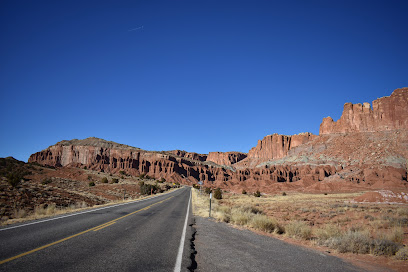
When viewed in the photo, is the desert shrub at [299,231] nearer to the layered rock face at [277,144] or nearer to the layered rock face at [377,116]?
the layered rock face at [377,116]

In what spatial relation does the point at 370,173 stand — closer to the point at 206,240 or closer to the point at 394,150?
the point at 394,150

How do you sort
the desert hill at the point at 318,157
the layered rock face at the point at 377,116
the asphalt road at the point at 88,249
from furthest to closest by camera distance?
the layered rock face at the point at 377,116, the desert hill at the point at 318,157, the asphalt road at the point at 88,249

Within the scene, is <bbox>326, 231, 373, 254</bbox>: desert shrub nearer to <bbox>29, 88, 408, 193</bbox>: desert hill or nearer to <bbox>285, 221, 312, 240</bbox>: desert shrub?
<bbox>285, 221, 312, 240</bbox>: desert shrub

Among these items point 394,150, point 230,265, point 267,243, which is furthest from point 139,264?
point 394,150

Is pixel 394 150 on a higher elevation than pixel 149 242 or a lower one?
higher

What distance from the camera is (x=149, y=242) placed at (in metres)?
7.26

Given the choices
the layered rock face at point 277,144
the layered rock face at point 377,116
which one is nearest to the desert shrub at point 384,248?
the layered rock face at point 377,116

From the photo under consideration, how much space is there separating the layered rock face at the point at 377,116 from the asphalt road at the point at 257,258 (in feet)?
385

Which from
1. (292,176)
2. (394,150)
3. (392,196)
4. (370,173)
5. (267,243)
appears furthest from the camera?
(292,176)

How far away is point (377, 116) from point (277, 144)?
202 feet

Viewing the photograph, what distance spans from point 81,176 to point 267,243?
5709 cm

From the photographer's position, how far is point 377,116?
338ft

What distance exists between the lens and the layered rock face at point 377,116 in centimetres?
9725

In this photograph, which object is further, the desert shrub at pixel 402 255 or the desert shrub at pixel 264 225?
the desert shrub at pixel 264 225
